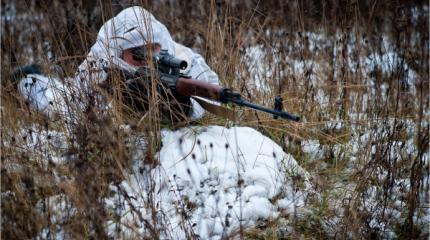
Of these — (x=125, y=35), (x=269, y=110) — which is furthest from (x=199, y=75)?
(x=269, y=110)

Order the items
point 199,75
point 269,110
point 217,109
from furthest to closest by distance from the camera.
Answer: point 199,75, point 217,109, point 269,110

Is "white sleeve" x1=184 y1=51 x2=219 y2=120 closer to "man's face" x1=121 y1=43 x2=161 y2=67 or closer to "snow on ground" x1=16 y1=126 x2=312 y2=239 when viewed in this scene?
"snow on ground" x1=16 y1=126 x2=312 y2=239

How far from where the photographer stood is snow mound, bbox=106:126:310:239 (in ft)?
8.30

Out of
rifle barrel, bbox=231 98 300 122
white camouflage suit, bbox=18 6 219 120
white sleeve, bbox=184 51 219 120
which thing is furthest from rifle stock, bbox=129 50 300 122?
white sleeve, bbox=184 51 219 120

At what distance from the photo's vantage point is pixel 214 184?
284 cm

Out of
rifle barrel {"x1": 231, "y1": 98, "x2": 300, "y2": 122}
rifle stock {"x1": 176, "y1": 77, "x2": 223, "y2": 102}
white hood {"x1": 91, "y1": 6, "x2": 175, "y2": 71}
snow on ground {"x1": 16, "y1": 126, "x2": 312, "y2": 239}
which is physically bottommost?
snow on ground {"x1": 16, "y1": 126, "x2": 312, "y2": 239}

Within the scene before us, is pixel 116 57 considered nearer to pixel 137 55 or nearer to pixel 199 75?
pixel 137 55

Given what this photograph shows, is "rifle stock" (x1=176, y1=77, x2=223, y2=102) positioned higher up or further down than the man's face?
further down

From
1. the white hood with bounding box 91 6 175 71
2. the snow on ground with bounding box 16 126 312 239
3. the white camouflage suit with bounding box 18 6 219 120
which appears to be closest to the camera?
the snow on ground with bounding box 16 126 312 239

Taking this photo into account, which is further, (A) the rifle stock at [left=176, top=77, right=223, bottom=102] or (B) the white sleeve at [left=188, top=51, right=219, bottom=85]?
(B) the white sleeve at [left=188, top=51, right=219, bottom=85]

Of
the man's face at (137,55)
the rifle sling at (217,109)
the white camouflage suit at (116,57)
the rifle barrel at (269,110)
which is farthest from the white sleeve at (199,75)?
the rifle barrel at (269,110)

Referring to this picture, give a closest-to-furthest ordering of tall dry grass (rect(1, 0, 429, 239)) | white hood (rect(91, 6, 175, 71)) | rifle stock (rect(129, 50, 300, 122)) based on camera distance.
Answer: tall dry grass (rect(1, 0, 429, 239)) < rifle stock (rect(129, 50, 300, 122)) < white hood (rect(91, 6, 175, 71))

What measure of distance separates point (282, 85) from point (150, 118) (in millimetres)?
1458

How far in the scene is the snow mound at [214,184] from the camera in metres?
2.53
